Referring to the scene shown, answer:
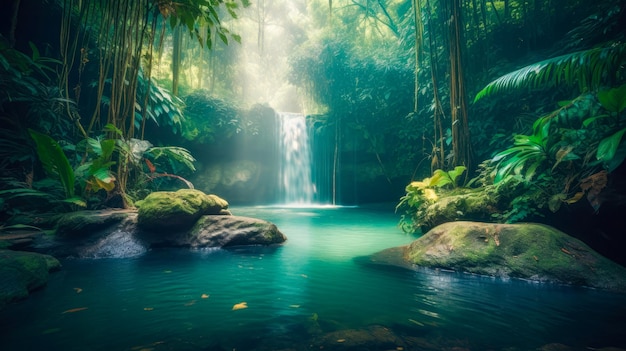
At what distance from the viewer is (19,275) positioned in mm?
2430

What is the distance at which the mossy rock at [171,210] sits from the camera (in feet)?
13.9

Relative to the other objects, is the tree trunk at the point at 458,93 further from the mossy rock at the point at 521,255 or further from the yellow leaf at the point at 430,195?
the mossy rock at the point at 521,255

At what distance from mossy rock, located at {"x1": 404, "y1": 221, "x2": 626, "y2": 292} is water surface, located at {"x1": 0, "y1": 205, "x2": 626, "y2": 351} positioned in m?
0.17

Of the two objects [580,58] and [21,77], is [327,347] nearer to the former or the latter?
[580,58]

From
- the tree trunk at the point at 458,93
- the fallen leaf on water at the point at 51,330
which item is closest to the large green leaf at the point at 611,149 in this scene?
the tree trunk at the point at 458,93

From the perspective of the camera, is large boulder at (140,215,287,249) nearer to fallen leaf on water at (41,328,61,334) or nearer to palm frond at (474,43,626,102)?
fallen leaf on water at (41,328,61,334)

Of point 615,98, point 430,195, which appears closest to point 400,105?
point 430,195

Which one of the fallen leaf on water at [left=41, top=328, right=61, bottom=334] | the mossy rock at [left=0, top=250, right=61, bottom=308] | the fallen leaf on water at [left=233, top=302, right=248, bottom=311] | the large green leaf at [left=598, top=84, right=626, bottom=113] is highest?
the large green leaf at [left=598, top=84, right=626, bottom=113]

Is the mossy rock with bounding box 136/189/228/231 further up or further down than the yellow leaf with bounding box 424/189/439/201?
further down

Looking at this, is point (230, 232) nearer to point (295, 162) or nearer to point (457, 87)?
point (457, 87)

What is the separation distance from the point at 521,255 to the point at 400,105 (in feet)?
30.5

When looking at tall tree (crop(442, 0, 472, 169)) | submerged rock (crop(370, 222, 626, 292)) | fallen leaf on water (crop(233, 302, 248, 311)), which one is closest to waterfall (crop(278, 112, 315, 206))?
tall tree (crop(442, 0, 472, 169))

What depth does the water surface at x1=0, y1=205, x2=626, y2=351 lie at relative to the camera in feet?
5.90

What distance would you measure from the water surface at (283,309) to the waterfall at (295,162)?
Result: 10.1 m
